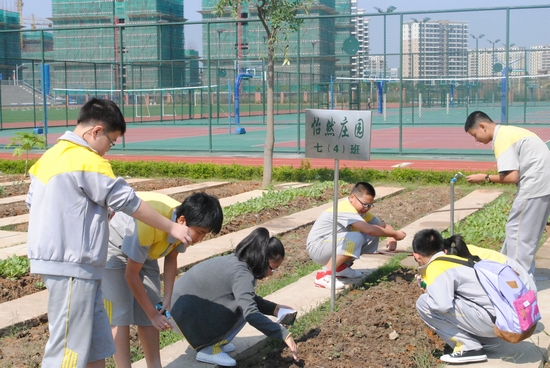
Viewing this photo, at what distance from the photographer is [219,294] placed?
14.6 ft

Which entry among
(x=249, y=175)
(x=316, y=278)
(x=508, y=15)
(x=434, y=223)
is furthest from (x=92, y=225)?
(x=508, y=15)

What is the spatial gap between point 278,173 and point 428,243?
9.10 metres

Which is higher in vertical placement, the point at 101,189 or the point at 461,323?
the point at 101,189

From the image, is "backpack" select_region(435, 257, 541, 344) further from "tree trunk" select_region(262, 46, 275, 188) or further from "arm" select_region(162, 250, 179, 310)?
"tree trunk" select_region(262, 46, 275, 188)

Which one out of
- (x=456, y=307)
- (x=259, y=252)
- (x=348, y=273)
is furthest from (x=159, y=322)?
(x=348, y=273)

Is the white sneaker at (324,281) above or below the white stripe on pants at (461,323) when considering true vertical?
below

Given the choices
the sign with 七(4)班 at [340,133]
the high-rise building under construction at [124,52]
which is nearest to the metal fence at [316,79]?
the high-rise building under construction at [124,52]

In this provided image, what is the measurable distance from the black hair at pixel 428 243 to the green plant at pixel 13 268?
3.78 m

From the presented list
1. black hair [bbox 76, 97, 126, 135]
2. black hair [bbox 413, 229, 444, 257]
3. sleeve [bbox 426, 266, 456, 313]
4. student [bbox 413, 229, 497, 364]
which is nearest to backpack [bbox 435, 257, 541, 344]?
student [bbox 413, 229, 497, 364]

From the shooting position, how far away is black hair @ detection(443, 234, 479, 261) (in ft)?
15.3

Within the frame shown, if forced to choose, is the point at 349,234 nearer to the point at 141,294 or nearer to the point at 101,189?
the point at 141,294

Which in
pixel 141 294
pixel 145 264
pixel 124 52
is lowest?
pixel 141 294

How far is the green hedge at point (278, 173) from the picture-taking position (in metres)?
13.2

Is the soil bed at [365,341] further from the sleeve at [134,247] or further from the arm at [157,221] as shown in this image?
the arm at [157,221]
